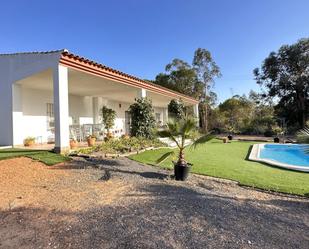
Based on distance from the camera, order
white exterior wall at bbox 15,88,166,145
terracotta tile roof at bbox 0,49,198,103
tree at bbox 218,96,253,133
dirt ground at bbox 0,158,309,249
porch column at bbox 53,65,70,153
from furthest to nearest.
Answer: tree at bbox 218,96,253,133
white exterior wall at bbox 15,88,166,145
terracotta tile roof at bbox 0,49,198,103
porch column at bbox 53,65,70,153
dirt ground at bbox 0,158,309,249

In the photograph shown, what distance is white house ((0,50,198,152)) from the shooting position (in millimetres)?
8586

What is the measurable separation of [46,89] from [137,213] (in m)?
11.3

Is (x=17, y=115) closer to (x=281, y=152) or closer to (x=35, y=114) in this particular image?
(x=35, y=114)

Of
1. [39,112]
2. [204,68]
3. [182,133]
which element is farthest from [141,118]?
[204,68]

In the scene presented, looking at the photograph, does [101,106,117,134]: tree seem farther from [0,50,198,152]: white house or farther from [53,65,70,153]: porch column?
[53,65,70,153]: porch column

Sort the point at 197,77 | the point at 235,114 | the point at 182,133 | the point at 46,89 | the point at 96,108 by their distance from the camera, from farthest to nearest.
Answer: the point at 197,77 → the point at 235,114 → the point at 96,108 → the point at 46,89 → the point at 182,133

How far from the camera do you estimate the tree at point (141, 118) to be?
42.0 ft

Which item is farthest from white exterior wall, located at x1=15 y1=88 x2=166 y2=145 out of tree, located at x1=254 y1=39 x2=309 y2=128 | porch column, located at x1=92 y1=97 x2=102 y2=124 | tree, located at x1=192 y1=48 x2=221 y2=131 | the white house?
tree, located at x1=254 y1=39 x2=309 y2=128

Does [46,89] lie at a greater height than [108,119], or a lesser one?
greater

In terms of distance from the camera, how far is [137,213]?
13.5 feet

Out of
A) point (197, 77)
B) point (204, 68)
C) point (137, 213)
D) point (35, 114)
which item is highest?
point (204, 68)

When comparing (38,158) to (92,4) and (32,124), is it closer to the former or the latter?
(32,124)

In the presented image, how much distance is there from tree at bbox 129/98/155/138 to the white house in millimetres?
1298

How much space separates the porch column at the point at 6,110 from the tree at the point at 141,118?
5.59 m
